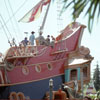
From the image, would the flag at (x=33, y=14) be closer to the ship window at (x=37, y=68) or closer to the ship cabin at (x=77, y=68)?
the ship window at (x=37, y=68)

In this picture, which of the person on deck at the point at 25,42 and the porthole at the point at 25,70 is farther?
the person on deck at the point at 25,42

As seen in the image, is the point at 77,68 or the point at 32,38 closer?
the point at 32,38

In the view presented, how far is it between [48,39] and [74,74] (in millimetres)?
3327

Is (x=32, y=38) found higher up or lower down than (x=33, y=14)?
lower down

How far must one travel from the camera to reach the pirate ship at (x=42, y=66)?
1524cm

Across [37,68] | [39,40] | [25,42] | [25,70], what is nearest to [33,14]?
[39,40]

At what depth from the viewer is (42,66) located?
17.0 meters

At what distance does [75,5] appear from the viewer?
5.10 meters

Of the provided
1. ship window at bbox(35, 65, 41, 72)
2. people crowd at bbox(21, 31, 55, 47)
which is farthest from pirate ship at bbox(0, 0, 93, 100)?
people crowd at bbox(21, 31, 55, 47)

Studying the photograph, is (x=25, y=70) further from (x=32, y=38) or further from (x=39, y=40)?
(x=39, y=40)

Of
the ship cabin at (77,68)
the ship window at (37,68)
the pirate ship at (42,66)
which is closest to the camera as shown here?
the pirate ship at (42,66)

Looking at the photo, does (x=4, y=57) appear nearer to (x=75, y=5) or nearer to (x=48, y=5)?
(x=48, y=5)

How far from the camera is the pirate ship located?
15.2 m

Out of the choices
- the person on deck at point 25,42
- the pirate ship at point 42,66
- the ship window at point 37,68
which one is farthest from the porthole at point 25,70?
the person on deck at point 25,42
